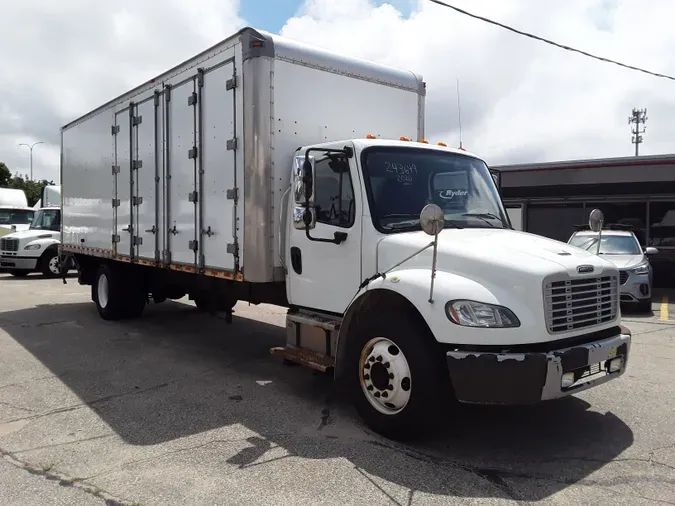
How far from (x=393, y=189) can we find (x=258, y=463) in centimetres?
245

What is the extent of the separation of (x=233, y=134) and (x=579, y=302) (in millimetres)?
3642

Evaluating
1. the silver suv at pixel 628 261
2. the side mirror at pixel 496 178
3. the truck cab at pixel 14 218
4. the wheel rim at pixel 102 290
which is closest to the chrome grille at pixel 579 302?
the side mirror at pixel 496 178

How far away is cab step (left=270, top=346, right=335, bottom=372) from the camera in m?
5.04

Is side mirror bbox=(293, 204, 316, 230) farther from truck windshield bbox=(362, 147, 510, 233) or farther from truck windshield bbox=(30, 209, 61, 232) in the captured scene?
truck windshield bbox=(30, 209, 61, 232)

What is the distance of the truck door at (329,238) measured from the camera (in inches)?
192

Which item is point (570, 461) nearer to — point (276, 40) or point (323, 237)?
point (323, 237)

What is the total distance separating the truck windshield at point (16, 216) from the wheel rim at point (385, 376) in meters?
19.3

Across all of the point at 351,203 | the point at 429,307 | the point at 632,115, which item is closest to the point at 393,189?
the point at 351,203

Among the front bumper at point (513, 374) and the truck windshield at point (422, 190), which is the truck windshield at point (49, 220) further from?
the front bumper at point (513, 374)

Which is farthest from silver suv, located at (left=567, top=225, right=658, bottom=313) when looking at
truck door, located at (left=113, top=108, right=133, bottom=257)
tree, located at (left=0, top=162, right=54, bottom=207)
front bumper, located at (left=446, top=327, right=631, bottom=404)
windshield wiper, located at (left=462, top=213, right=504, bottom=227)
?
tree, located at (left=0, top=162, right=54, bottom=207)

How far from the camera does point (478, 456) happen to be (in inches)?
162

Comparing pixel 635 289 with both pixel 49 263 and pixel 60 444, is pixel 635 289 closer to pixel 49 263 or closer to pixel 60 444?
pixel 60 444

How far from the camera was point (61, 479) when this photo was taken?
12.4 ft

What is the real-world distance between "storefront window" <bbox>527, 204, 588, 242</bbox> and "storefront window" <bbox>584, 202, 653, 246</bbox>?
907 mm
